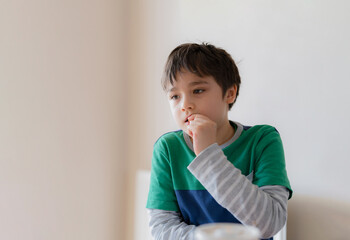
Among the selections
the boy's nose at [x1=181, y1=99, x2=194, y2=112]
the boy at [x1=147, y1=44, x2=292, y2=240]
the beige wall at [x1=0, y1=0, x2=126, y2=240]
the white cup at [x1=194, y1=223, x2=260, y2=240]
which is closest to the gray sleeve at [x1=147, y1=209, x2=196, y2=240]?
the boy at [x1=147, y1=44, x2=292, y2=240]

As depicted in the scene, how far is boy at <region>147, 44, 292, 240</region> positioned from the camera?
0.79m

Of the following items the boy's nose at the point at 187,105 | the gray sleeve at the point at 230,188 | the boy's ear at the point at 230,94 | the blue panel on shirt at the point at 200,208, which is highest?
the boy's ear at the point at 230,94

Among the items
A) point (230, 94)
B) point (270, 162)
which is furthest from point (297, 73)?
point (270, 162)

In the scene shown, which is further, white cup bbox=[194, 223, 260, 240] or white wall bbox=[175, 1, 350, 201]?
white wall bbox=[175, 1, 350, 201]

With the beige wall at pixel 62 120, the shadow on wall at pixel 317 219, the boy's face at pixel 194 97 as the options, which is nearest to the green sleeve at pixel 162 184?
the boy's face at pixel 194 97

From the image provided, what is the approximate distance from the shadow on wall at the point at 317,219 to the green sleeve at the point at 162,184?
429 millimetres

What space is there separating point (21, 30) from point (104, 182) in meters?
0.75

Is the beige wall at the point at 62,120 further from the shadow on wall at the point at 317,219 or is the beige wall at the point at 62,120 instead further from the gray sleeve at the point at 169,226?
the shadow on wall at the point at 317,219

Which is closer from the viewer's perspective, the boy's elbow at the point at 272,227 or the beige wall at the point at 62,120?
the boy's elbow at the point at 272,227

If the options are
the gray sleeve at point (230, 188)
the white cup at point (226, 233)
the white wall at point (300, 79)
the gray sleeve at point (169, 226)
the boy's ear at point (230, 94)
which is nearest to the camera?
the white cup at point (226, 233)

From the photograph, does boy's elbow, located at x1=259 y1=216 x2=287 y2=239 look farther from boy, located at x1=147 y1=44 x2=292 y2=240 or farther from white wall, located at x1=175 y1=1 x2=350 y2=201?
white wall, located at x1=175 y1=1 x2=350 y2=201

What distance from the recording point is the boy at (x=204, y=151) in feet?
2.60

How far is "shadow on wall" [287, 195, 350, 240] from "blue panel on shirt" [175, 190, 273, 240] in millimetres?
338

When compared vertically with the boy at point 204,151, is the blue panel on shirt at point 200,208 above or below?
below
